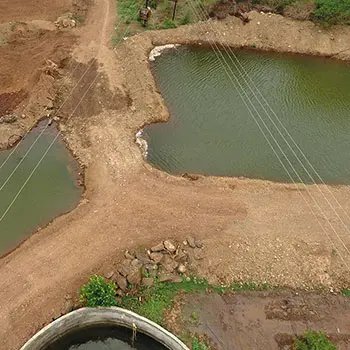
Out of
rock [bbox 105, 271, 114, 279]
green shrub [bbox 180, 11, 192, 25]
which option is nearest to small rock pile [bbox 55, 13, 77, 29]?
green shrub [bbox 180, 11, 192, 25]

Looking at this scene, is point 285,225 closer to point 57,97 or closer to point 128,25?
point 57,97

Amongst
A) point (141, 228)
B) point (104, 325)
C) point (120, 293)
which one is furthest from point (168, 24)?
point (104, 325)

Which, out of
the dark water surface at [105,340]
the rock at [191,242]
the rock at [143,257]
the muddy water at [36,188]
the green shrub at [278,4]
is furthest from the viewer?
the green shrub at [278,4]

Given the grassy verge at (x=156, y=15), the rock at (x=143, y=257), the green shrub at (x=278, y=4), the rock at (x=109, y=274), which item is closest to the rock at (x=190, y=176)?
the rock at (x=143, y=257)

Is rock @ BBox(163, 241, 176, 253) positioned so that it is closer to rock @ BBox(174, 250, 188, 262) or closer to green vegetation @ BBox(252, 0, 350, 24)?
rock @ BBox(174, 250, 188, 262)

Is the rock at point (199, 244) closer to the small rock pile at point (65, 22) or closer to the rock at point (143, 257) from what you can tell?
the rock at point (143, 257)
